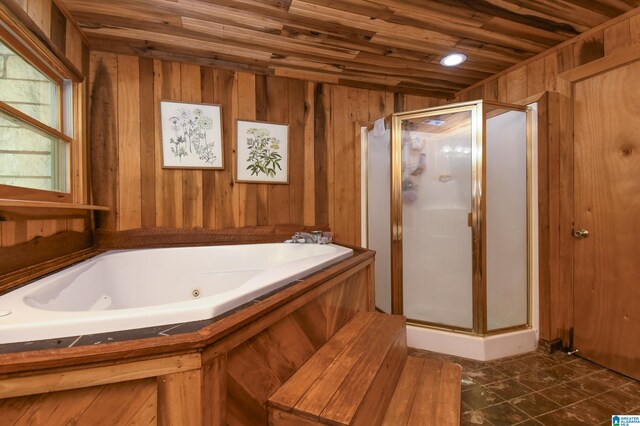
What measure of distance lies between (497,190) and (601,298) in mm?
865

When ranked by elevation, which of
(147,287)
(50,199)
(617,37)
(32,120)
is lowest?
(147,287)

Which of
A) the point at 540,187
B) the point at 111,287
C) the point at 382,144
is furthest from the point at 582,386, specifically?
the point at 111,287

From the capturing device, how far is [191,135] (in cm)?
206

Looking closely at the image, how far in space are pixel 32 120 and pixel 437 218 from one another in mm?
2472

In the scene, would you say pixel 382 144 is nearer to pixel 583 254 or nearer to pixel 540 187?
pixel 540 187

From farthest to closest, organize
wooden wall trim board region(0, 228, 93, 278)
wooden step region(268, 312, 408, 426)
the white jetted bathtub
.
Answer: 1. wooden wall trim board region(0, 228, 93, 278)
2. wooden step region(268, 312, 408, 426)
3. the white jetted bathtub

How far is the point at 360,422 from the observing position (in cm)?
80

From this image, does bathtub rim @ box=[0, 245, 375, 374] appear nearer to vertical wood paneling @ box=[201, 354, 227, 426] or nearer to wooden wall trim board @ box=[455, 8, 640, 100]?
vertical wood paneling @ box=[201, 354, 227, 426]

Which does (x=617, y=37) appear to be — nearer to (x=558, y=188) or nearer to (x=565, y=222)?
(x=558, y=188)

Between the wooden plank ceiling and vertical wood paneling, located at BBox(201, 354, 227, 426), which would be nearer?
vertical wood paneling, located at BBox(201, 354, 227, 426)

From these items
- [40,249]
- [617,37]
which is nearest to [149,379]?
[40,249]

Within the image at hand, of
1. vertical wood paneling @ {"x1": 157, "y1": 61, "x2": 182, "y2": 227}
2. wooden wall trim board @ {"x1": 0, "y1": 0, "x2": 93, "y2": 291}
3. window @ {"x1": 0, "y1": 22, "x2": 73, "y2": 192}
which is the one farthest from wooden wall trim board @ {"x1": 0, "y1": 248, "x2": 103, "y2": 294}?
vertical wood paneling @ {"x1": 157, "y1": 61, "x2": 182, "y2": 227}

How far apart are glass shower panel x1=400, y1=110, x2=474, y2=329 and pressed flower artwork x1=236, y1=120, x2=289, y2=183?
95 centimetres

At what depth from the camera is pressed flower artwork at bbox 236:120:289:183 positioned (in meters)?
2.19
